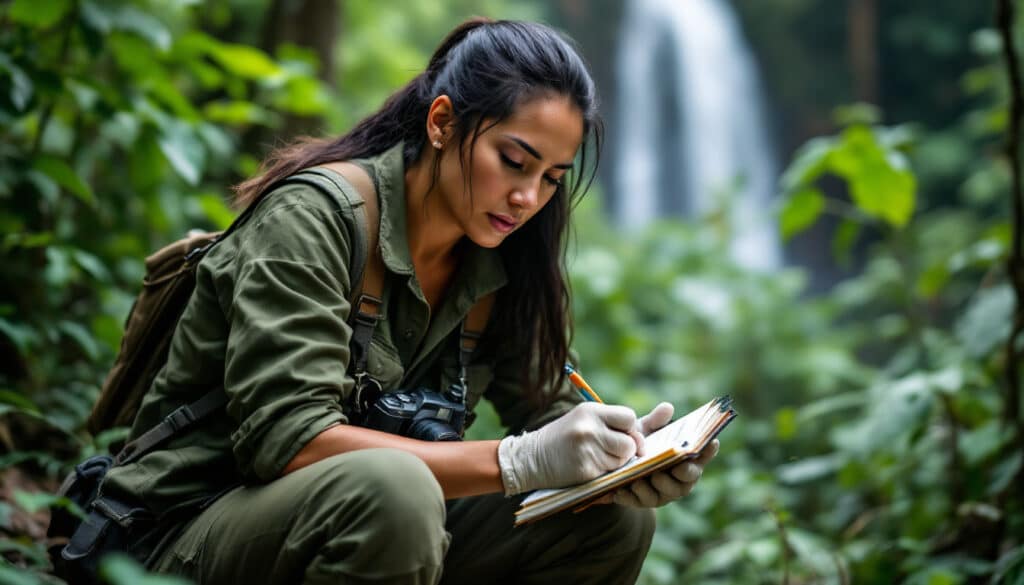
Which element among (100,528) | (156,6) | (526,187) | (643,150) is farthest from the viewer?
(643,150)

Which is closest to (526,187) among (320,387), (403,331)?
(403,331)

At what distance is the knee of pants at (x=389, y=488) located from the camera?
1.35 m

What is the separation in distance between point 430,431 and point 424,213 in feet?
1.41

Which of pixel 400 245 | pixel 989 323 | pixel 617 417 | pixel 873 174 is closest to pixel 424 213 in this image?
pixel 400 245

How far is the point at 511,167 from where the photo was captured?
1.73 m

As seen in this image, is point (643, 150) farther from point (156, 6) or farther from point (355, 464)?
point (355, 464)

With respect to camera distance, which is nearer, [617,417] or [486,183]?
[617,417]

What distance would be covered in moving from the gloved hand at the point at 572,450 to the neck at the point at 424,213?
0.47 metres

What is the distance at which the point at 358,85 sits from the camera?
247 inches

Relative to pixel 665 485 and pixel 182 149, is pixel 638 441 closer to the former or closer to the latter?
pixel 665 485

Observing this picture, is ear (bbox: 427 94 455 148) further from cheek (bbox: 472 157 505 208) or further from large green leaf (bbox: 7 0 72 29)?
large green leaf (bbox: 7 0 72 29)

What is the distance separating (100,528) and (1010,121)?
243 centimetres

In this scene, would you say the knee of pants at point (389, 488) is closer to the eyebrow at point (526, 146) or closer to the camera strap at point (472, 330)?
the camera strap at point (472, 330)

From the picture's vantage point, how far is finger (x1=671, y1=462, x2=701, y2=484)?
159cm
